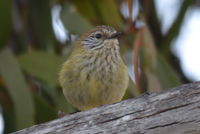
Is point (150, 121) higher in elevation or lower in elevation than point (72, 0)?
lower

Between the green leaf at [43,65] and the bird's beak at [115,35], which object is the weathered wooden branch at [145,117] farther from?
the green leaf at [43,65]

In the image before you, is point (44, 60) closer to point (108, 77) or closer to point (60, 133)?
point (108, 77)

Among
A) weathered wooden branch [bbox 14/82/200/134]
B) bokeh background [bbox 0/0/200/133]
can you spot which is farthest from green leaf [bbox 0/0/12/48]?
weathered wooden branch [bbox 14/82/200/134]

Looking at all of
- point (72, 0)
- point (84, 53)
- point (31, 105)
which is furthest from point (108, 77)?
point (72, 0)

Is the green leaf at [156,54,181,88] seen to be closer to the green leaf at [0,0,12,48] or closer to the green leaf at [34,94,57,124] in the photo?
the green leaf at [34,94,57,124]

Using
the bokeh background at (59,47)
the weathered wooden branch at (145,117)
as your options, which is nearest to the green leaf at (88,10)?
the bokeh background at (59,47)

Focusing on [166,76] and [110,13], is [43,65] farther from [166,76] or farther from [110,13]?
[166,76]
